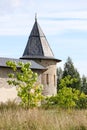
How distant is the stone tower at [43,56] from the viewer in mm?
41469

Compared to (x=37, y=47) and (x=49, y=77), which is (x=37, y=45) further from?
(x=49, y=77)

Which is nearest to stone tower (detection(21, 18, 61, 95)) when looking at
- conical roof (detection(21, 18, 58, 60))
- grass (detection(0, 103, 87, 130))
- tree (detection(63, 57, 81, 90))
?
conical roof (detection(21, 18, 58, 60))

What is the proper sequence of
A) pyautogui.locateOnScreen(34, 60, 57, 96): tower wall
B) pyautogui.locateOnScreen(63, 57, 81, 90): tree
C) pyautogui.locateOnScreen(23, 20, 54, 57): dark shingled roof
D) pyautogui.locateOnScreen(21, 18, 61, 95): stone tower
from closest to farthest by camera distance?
1. pyautogui.locateOnScreen(34, 60, 57, 96): tower wall
2. pyautogui.locateOnScreen(21, 18, 61, 95): stone tower
3. pyautogui.locateOnScreen(23, 20, 54, 57): dark shingled roof
4. pyautogui.locateOnScreen(63, 57, 81, 90): tree

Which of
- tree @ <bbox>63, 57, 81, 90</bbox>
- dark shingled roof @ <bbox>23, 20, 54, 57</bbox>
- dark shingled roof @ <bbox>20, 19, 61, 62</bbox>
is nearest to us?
dark shingled roof @ <bbox>20, 19, 61, 62</bbox>

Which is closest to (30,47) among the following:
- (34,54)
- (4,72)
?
(34,54)

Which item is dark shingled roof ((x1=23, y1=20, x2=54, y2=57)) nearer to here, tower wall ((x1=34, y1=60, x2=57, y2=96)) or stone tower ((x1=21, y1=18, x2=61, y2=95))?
stone tower ((x1=21, y1=18, x2=61, y2=95))

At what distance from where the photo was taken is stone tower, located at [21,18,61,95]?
4147 cm

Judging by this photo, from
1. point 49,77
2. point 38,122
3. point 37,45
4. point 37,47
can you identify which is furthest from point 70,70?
point 38,122

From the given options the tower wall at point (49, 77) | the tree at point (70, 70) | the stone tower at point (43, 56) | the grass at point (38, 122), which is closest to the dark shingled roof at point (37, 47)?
the stone tower at point (43, 56)

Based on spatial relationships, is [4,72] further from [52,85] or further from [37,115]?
[37,115]

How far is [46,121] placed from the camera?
11.0 meters

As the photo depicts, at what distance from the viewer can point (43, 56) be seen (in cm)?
4194

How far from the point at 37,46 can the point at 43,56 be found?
1662 millimetres

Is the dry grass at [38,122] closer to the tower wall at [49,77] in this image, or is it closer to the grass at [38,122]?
the grass at [38,122]
